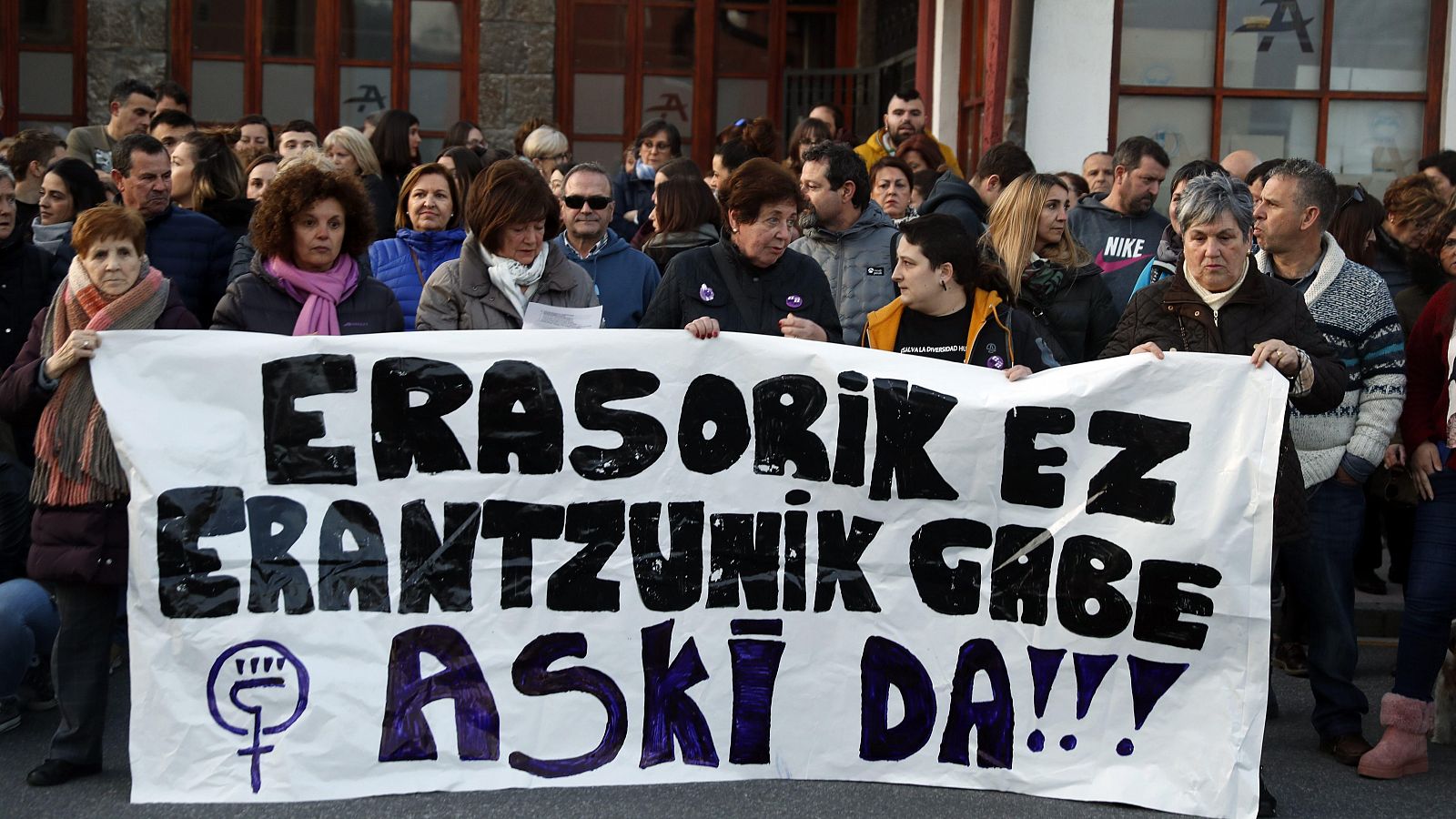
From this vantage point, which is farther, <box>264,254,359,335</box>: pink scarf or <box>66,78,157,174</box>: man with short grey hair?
<box>66,78,157,174</box>: man with short grey hair

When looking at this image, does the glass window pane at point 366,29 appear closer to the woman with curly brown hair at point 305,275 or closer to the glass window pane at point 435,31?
the glass window pane at point 435,31

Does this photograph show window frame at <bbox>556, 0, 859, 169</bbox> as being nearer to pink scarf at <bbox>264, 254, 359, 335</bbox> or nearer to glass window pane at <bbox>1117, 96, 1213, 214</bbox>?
glass window pane at <bbox>1117, 96, 1213, 214</bbox>

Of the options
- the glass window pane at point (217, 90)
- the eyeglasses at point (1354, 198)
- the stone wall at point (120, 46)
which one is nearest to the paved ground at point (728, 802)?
the eyeglasses at point (1354, 198)

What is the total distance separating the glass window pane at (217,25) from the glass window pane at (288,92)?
1.07ft

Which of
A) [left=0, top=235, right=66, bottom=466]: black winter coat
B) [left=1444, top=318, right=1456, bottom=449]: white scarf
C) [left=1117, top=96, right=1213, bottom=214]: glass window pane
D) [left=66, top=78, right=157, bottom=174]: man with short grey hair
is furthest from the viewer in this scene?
[left=1117, top=96, right=1213, bottom=214]: glass window pane

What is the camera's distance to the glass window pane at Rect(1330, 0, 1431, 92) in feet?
36.3

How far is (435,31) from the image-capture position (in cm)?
1343

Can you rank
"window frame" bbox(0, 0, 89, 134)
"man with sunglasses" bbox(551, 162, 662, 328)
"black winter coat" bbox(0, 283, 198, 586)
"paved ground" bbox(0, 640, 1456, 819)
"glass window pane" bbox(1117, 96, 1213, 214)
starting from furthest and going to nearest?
"window frame" bbox(0, 0, 89, 134), "glass window pane" bbox(1117, 96, 1213, 214), "man with sunglasses" bbox(551, 162, 662, 328), "black winter coat" bbox(0, 283, 198, 586), "paved ground" bbox(0, 640, 1456, 819)

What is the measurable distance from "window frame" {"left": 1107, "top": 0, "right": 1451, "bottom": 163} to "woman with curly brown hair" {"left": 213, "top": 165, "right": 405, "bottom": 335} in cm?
684

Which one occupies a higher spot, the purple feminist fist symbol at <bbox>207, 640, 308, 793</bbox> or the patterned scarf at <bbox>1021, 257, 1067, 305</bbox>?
the patterned scarf at <bbox>1021, 257, 1067, 305</bbox>

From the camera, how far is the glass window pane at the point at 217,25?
1332 centimetres

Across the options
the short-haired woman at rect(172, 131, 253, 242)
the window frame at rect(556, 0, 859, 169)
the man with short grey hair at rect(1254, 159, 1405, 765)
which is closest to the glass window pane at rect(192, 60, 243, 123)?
the window frame at rect(556, 0, 859, 169)

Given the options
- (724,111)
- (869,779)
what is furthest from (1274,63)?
(869,779)

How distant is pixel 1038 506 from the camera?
4.98 m
